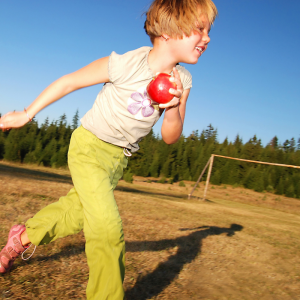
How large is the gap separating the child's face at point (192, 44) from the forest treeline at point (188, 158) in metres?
22.6

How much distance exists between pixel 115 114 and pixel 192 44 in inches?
26.4

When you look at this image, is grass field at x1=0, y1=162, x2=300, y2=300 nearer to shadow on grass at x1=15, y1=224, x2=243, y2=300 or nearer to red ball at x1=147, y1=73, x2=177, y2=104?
shadow on grass at x1=15, y1=224, x2=243, y2=300

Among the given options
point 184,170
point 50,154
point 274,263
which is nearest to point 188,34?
point 274,263

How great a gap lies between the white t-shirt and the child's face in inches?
8.4

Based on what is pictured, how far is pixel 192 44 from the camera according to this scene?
1.94m

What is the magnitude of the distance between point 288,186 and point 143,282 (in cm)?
2306

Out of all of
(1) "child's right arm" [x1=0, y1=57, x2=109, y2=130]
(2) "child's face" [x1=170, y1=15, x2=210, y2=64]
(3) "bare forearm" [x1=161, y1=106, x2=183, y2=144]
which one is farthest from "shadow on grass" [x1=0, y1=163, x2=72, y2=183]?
(2) "child's face" [x1=170, y1=15, x2=210, y2=64]

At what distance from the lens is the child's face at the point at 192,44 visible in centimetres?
194

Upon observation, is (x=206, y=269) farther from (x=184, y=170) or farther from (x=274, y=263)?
(x=184, y=170)

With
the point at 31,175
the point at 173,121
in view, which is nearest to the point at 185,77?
the point at 173,121

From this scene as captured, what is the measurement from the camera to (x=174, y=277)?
9.65ft

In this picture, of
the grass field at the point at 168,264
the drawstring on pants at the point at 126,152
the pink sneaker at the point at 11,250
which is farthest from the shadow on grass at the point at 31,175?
the drawstring on pants at the point at 126,152

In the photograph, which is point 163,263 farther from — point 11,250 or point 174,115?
point 174,115

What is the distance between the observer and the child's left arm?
1825 millimetres
